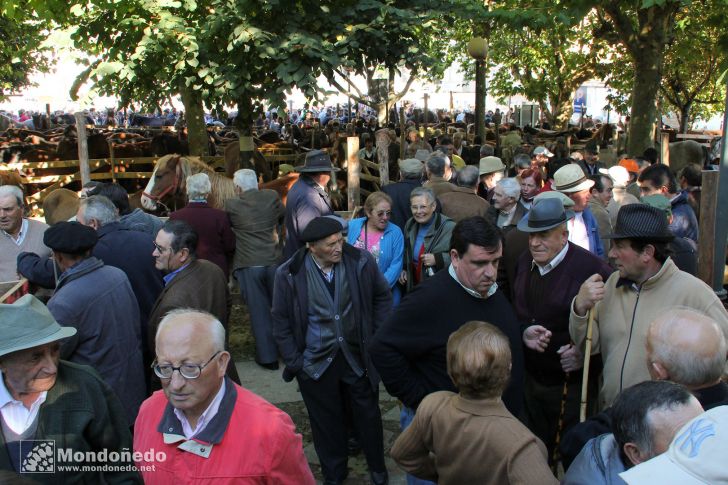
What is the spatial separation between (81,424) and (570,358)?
94.9 inches

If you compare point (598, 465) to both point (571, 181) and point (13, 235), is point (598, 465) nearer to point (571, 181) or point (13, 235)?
point (571, 181)

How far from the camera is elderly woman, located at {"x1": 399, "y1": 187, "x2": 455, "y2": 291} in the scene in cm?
570

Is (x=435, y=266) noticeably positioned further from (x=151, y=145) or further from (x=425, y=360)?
(x=151, y=145)

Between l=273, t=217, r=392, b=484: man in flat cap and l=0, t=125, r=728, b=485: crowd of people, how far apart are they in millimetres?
13

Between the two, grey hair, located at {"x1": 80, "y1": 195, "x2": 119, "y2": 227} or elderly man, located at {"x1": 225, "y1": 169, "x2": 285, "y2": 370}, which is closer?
grey hair, located at {"x1": 80, "y1": 195, "x2": 119, "y2": 227}

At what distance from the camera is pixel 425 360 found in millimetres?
3607

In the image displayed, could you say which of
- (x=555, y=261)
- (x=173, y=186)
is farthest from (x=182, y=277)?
(x=173, y=186)

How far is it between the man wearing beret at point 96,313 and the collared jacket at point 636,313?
265 cm

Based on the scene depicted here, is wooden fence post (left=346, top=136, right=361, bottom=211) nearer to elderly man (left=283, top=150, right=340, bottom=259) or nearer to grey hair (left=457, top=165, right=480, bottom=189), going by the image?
elderly man (left=283, top=150, right=340, bottom=259)

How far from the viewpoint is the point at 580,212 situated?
19.0 ft

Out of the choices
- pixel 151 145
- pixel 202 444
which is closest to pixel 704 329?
pixel 202 444

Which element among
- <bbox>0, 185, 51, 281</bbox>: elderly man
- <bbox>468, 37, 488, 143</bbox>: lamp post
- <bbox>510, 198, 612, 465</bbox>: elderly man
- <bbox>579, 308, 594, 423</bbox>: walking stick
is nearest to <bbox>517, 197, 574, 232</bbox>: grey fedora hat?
<bbox>510, 198, 612, 465</bbox>: elderly man

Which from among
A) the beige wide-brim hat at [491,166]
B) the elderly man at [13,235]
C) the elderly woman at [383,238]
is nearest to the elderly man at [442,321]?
the elderly woman at [383,238]

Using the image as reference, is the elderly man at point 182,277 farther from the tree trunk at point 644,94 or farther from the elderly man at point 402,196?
the tree trunk at point 644,94
